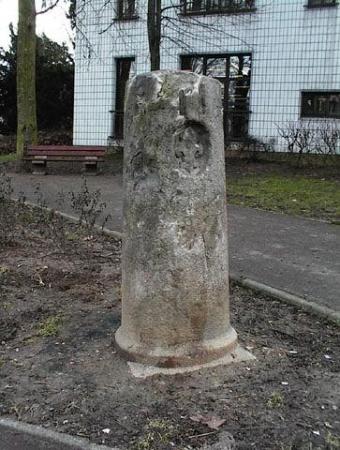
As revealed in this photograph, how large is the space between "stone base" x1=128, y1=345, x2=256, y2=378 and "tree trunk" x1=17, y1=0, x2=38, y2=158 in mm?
12580

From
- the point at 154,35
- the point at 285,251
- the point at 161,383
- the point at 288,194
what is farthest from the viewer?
the point at 154,35

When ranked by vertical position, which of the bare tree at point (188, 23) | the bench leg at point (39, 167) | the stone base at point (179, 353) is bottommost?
the stone base at point (179, 353)

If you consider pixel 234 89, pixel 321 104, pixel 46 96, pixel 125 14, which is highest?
pixel 125 14

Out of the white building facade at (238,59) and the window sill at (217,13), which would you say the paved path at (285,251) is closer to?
the white building facade at (238,59)

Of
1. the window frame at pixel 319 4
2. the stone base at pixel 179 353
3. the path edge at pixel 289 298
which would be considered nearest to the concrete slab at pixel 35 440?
the stone base at pixel 179 353

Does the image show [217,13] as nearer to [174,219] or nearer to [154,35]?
[154,35]

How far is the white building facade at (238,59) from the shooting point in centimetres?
1764

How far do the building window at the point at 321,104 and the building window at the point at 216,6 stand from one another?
133 inches

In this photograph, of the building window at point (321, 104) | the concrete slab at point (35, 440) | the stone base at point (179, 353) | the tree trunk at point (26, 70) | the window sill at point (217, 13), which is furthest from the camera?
the window sill at point (217, 13)

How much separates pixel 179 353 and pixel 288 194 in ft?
26.6

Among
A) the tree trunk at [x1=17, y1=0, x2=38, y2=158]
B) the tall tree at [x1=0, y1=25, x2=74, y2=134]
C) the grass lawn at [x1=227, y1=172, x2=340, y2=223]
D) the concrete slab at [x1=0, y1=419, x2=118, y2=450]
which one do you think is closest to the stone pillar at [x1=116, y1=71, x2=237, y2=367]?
the concrete slab at [x1=0, y1=419, x2=118, y2=450]

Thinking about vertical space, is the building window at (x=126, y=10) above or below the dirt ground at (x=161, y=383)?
above

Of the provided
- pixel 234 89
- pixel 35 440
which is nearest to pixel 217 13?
pixel 234 89

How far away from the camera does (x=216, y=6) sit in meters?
19.4
